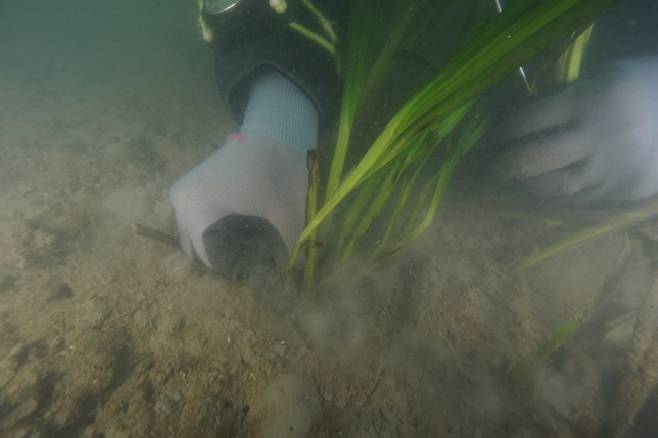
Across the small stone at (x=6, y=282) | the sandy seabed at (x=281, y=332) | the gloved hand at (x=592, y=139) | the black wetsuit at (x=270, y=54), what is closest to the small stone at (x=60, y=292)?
the sandy seabed at (x=281, y=332)

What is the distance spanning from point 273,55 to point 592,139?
1550mm

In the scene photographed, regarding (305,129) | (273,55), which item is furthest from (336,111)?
(273,55)

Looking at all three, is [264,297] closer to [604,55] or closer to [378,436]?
[378,436]

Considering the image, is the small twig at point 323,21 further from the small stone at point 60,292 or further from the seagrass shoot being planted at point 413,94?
the small stone at point 60,292

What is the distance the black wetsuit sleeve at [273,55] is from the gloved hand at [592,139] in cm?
95

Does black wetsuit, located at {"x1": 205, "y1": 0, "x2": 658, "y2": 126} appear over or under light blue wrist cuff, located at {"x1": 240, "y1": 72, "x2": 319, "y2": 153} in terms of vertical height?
over

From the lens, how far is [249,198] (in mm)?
1235

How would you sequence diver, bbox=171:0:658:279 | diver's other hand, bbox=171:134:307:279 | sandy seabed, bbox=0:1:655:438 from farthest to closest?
diver, bbox=171:0:658:279 < diver's other hand, bbox=171:134:307:279 < sandy seabed, bbox=0:1:655:438

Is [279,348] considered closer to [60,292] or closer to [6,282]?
[60,292]

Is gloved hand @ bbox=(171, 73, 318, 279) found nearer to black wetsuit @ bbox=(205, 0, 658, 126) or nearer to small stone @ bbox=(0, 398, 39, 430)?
black wetsuit @ bbox=(205, 0, 658, 126)

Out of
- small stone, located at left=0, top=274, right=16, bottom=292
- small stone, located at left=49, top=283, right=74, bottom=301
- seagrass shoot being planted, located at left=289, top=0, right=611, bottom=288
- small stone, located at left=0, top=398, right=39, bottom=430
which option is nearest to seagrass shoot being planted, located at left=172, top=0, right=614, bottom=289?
seagrass shoot being planted, located at left=289, top=0, right=611, bottom=288

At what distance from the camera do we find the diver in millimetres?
1298

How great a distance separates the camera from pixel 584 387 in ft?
4.43

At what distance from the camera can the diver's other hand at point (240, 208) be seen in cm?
114
